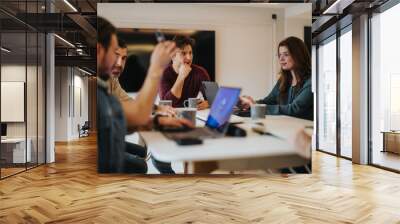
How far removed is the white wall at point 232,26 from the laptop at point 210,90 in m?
Result: 0.07

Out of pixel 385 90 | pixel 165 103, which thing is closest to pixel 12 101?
pixel 165 103

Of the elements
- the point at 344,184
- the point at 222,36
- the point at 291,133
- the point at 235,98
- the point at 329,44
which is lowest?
the point at 344,184

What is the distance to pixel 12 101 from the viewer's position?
6.34 m

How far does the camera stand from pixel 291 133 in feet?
11.8

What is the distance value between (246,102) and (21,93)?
14.9 feet

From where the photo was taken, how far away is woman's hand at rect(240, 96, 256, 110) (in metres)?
3.73

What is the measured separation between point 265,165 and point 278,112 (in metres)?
0.60

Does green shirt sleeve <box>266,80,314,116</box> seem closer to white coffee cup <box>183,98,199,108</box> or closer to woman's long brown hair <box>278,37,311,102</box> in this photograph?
woman's long brown hair <box>278,37,311,102</box>

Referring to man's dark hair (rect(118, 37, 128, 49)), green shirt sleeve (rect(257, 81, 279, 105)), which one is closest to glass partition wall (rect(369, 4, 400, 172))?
green shirt sleeve (rect(257, 81, 279, 105))

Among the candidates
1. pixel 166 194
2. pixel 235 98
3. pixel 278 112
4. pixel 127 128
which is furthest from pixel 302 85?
pixel 166 194

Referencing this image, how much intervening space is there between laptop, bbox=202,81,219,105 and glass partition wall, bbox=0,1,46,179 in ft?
12.1

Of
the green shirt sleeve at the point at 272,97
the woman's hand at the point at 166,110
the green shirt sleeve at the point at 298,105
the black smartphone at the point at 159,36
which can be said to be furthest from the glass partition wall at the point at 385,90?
the black smartphone at the point at 159,36

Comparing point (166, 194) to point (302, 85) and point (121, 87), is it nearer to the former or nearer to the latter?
point (121, 87)

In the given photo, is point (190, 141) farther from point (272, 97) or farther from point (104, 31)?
point (104, 31)
